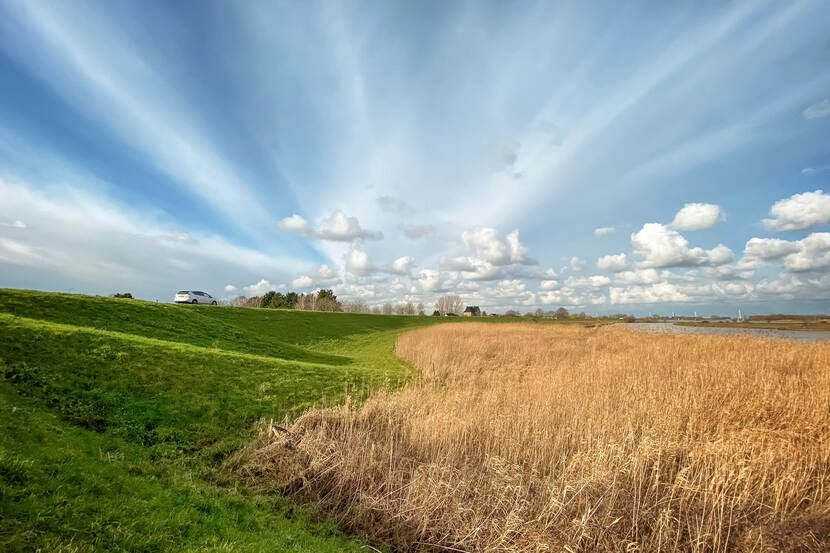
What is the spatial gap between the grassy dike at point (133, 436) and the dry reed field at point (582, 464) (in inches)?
44.7

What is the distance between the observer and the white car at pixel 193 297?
42.2 m

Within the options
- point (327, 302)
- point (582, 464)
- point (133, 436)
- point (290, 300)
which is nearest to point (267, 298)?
point (290, 300)

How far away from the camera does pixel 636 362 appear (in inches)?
587

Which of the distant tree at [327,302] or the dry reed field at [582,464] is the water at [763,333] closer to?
the dry reed field at [582,464]

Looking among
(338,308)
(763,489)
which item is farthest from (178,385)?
(338,308)

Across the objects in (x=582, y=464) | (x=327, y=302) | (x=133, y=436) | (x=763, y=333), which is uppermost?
(x=327, y=302)

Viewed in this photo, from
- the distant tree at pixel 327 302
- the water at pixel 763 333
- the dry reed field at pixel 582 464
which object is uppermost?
the distant tree at pixel 327 302

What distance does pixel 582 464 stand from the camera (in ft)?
24.0

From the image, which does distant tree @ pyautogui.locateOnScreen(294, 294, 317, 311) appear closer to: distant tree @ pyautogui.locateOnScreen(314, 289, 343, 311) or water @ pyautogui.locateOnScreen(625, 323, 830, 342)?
distant tree @ pyautogui.locateOnScreen(314, 289, 343, 311)

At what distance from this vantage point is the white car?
42.2 m

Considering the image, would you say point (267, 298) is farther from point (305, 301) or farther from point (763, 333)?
point (763, 333)

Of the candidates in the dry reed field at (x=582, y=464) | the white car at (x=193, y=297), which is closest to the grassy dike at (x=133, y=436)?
the dry reed field at (x=582, y=464)

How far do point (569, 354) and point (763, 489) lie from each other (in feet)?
46.1

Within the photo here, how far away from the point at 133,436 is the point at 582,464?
356 inches
